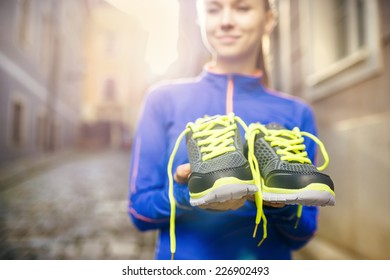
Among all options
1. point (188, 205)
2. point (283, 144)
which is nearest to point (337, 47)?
point (283, 144)

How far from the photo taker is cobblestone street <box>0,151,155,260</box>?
1.13 meters

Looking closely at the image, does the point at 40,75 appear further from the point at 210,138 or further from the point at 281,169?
the point at 281,169

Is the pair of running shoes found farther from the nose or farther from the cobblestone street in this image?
the cobblestone street

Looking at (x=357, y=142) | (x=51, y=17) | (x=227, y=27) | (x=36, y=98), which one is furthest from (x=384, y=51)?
(x=36, y=98)

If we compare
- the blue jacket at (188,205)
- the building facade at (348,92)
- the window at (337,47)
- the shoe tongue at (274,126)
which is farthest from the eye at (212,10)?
the window at (337,47)

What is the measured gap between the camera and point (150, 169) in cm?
61

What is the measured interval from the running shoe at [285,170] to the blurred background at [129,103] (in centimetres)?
44

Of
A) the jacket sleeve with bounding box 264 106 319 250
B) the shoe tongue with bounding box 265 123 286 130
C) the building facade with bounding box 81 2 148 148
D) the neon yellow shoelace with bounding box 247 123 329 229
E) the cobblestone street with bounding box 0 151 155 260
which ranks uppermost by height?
the building facade with bounding box 81 2 148 148

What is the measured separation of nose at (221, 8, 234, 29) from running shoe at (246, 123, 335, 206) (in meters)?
0.21

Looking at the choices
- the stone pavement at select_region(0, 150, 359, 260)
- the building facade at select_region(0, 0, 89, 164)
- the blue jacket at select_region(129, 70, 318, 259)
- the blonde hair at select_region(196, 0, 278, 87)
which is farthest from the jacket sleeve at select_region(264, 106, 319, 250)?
the building facade at select_region(0, 0, 89, 164)

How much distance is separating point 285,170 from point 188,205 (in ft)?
0.56

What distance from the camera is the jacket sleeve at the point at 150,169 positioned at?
0.60 meters
